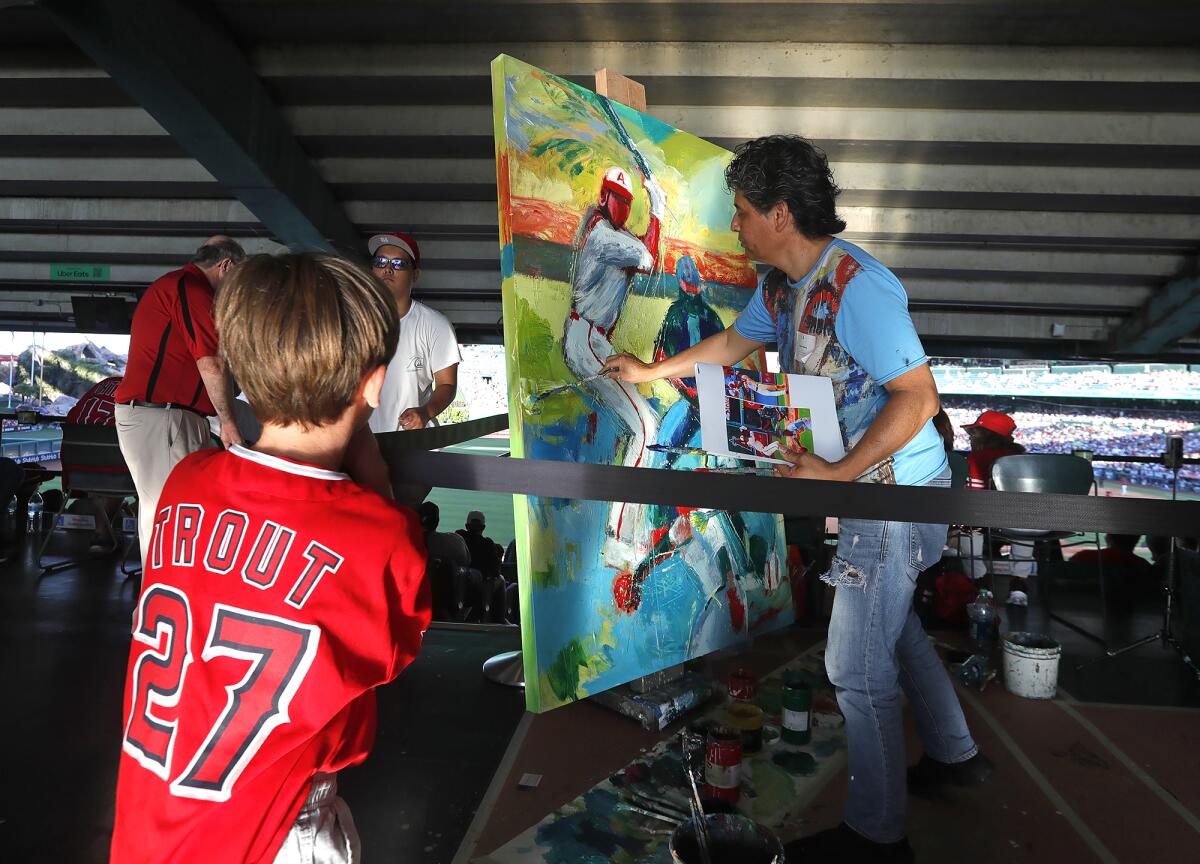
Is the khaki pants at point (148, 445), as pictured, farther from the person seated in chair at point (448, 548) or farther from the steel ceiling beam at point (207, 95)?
the steel ceiling beam at point (207, 95)

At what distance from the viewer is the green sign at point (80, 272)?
28.9 ft

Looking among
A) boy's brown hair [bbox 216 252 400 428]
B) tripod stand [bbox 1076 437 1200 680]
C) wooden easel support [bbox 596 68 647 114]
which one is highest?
wooden easel support [bbox 596 68 647 114]

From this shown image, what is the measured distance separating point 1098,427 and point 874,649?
40.0ft

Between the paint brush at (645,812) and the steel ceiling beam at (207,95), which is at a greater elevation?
the steel ceiling beam at (207,95)

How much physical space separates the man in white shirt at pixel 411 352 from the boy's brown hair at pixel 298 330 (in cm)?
182

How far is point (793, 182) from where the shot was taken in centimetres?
169

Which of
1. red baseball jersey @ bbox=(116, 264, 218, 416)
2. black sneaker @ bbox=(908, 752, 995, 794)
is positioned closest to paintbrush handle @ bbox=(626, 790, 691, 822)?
black sneaker @ bbox=(908, 752, 995, 794)

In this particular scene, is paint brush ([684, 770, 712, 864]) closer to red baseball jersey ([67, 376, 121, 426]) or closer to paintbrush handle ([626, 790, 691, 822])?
paintbrush handle ([626, 790, 691, 822])

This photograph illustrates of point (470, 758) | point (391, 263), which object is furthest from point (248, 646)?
point (391, 263)

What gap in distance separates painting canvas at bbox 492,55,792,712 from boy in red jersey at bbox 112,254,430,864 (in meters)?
1.06

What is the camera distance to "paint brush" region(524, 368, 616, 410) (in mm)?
1962

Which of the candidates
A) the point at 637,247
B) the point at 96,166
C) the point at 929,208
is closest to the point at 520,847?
the point at 637,247

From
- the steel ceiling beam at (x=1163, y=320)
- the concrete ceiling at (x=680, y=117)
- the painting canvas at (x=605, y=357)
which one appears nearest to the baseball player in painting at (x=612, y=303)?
the painting canvas at (x=605, y=357)

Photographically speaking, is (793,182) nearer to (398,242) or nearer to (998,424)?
(398,242)
